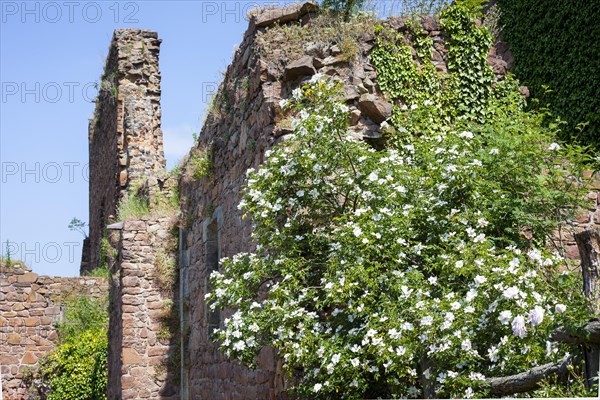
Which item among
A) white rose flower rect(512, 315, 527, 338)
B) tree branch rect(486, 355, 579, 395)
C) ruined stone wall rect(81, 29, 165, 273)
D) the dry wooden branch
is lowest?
tree branch rect(486, 355, 579, 395)

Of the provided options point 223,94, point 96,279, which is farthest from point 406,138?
point 96,279

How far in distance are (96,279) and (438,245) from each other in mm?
14253

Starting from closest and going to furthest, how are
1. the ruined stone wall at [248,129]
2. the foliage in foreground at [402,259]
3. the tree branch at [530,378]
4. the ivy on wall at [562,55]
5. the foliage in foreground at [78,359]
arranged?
the tree branch at [530,378]
the foliage in foreground at [402,259]
the ruined stone wall at [248,129]
the ivy on wall at [562,55]
the foliage in foreground at [78,359]

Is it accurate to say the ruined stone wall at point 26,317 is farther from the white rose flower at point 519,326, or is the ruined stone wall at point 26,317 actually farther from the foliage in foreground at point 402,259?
the white rose flower at point 519,326

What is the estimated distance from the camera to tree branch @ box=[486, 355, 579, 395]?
5039mm

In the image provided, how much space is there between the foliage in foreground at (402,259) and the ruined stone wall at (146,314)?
5506mm

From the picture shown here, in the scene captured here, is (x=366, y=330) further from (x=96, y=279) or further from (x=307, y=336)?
(x=96, y=279)

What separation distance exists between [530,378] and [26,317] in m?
15.5

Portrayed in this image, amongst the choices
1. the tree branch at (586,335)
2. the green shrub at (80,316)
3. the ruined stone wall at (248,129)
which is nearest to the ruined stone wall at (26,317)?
the green shrub at (80,316)

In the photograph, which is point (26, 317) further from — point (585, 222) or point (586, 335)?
point (586, 335)

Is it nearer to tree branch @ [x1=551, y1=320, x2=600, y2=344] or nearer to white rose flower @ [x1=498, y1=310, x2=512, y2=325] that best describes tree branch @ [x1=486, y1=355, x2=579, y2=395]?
tree branch @ [x1=551, y1=320, x2=600, y2=344]

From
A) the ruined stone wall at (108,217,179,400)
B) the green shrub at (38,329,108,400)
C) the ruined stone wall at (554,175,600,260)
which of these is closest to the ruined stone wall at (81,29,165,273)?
the ruined stone wall at (108,217,179,400)

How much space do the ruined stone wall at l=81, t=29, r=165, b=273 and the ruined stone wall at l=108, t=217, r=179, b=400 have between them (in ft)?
8.20

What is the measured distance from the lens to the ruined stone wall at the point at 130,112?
15906 millimetres
